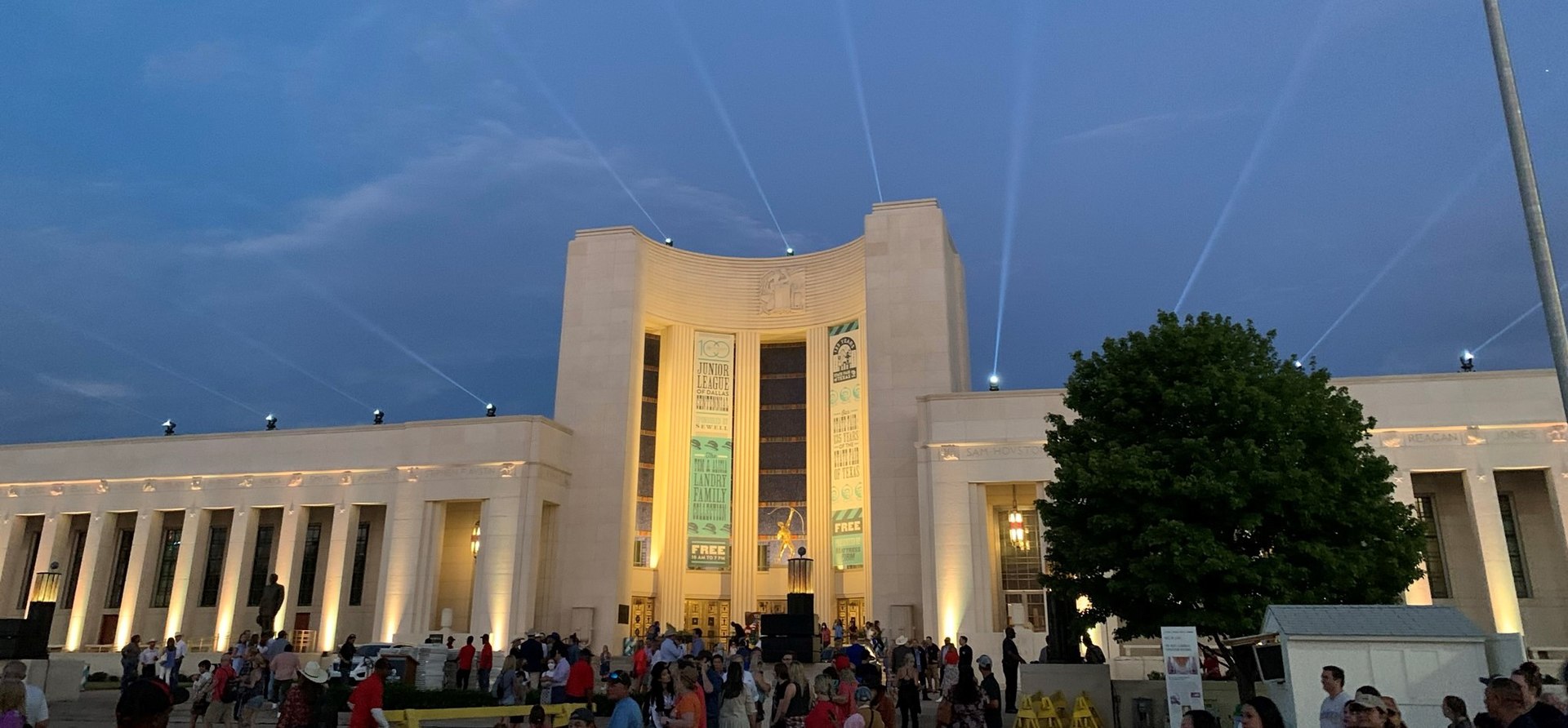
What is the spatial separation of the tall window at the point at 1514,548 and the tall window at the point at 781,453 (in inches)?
999

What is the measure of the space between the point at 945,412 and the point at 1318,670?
25.0m

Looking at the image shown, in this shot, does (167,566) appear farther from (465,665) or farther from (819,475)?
(465,665)

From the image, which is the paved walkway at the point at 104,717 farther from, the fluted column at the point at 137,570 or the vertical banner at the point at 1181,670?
the fluted column at the point at 137,570

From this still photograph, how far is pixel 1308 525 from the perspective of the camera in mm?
20250

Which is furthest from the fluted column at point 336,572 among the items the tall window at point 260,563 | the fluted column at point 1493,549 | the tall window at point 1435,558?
the fluted column at point 1493,549

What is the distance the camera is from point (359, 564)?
149 ft

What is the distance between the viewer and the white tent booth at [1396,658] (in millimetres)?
12602

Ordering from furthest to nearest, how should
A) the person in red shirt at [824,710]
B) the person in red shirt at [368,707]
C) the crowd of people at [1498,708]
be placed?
1. the person in red shirt at [368,707]
2. the person in red shirt at [824,710]
3. the crowd of people at [1498,708]

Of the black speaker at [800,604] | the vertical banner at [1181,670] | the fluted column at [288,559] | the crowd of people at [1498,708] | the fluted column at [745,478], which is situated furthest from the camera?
the fluted column at [745,478]

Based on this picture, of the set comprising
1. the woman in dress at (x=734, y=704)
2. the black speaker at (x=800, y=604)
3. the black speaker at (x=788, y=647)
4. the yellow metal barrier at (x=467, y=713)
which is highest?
the black speaker at (x=800, y=604)

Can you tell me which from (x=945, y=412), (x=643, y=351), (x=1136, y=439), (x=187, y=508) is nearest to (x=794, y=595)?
(x=1136, y=439)

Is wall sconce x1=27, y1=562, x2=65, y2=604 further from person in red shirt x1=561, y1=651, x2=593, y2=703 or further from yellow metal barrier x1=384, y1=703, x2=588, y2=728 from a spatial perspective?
person in red shirt x1=561, y1=651, x2=593, y2=703

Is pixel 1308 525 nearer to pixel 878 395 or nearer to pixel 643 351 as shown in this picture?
pixel 878 395

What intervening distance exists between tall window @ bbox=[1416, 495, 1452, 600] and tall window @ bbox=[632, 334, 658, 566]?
29844mm
